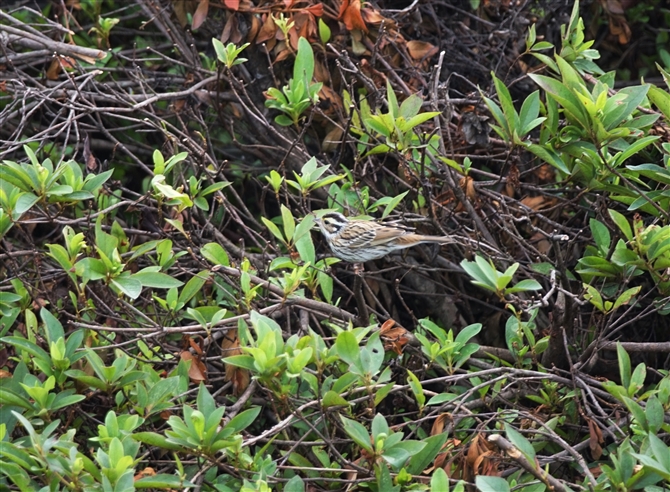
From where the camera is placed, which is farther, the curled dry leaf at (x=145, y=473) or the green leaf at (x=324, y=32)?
the green leaf at (x=324, y=32)

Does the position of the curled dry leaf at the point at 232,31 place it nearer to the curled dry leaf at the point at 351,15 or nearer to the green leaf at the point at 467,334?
the curled dry leaf at the point at 351,15

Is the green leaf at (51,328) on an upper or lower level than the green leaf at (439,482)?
upper

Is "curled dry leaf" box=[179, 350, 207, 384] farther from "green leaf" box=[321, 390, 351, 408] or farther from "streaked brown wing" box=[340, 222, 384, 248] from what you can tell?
"streaked brown wing" box=[340, 222, 384, 248]

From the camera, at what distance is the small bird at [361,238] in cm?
450

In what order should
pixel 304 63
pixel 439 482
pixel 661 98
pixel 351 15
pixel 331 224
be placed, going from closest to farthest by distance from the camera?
1. pixel 439 482
2. pixel 661 98
3. pixel 304 63
4. pixel 331 224
5. pixel 351 15

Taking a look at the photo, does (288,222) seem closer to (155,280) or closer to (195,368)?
(155,280)

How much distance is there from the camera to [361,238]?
15.2 feet

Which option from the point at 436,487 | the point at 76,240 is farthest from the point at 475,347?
the point at 76,240

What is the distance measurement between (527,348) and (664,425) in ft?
2.72

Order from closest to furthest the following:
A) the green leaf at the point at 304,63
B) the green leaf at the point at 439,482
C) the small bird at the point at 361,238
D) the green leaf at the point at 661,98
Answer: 1. the green leaf at the point at 439,482
2. the green leaf at the point at 661,98
3. the green leaf at the point at 304,63
4. the small bird at the point at 361,238

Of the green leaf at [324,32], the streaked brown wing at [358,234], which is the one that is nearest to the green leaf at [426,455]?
the streaked brown wing at [358,234]

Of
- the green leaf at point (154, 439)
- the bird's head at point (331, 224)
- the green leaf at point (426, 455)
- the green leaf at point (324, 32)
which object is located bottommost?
the green leaf at point (426, 455)

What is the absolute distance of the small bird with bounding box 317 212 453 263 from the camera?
14.8 ft

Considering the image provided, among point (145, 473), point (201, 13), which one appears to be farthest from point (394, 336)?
point (201, 13)
